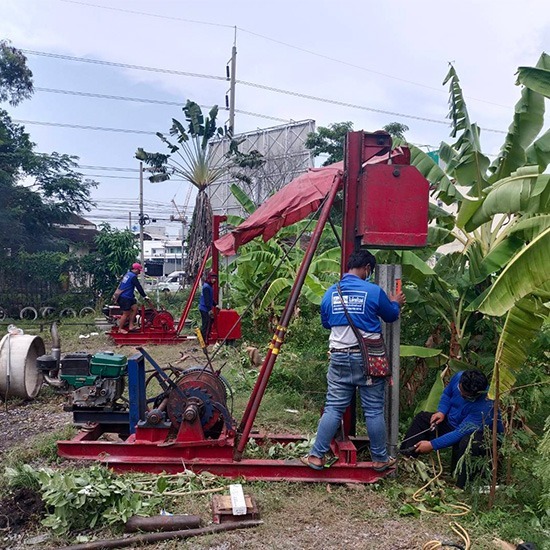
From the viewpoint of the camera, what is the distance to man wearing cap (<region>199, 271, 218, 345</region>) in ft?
37.1

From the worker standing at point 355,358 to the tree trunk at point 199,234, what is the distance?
11349mm

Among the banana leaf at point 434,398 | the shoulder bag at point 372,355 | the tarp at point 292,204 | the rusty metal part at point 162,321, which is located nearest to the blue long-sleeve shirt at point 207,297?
the rusty metal part at point 162,321

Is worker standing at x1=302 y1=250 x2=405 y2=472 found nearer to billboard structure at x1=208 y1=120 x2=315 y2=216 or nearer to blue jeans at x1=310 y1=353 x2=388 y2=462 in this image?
blue jeans at x1=310 y1=353 x2=388 y2=462

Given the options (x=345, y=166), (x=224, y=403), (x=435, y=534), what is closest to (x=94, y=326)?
(x=224, y=403)

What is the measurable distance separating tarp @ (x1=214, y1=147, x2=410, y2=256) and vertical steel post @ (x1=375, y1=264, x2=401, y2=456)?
38.4 inches

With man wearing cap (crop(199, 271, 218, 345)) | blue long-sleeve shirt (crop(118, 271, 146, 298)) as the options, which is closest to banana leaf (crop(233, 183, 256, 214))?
man wearing cap (crop(199, 271, 218, 345))

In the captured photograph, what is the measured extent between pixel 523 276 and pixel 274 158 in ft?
65.5

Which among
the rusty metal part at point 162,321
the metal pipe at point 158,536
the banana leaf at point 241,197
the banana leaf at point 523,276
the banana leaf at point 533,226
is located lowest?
the metal pipe at point 158,536

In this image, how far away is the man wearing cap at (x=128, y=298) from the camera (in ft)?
40.5

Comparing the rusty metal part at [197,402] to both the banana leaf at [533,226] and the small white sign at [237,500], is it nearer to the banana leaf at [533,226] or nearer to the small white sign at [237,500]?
the small white sign at [237,500]

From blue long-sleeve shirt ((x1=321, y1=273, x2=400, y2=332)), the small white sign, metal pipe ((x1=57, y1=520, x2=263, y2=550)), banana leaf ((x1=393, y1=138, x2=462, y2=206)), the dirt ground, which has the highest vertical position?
banana leaf ((x1=393, y1=138, x2=462, y2=206))

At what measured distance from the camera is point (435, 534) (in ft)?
13.1

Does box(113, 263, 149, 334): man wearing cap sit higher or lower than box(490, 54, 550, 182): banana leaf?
lower

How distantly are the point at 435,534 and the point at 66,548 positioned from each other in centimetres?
273
